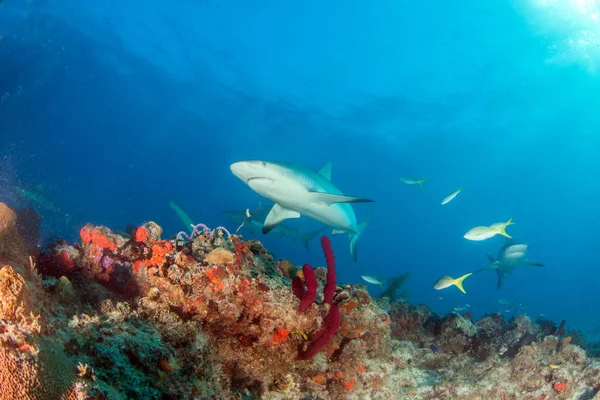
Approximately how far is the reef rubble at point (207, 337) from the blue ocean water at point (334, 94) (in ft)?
46.9

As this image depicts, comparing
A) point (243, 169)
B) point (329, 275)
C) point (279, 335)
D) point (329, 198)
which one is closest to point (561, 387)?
point (329, 275)

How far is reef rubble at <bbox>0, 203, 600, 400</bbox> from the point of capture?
2.15m

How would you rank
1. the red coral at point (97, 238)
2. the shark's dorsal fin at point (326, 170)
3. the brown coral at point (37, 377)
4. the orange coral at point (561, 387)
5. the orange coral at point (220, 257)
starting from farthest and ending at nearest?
1. the shark's dorsal fin at point (326, 170)
2. the orange coral at point (561, 387)
3. the red coral at point (97, 238)
4. the orange coral at point (220, 257)
5. the brown coral at point (37, 377)

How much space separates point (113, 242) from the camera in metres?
4.86

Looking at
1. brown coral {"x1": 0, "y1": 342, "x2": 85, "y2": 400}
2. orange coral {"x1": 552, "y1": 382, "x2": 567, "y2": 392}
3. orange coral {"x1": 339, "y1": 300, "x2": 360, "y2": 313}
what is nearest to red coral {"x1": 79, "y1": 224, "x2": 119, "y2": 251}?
brown coral {"x1": 0, "y1": 342, "x2": 85, "y2": 400}

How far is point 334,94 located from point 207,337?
54139mm

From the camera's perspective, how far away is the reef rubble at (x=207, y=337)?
2.15 metres

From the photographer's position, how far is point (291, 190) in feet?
20.7

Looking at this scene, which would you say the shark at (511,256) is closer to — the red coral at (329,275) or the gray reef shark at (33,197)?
the red coral at (329,275)

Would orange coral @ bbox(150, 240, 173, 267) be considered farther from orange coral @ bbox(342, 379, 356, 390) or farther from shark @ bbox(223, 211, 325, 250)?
shark @ bbox(223, 211, 325, 250)

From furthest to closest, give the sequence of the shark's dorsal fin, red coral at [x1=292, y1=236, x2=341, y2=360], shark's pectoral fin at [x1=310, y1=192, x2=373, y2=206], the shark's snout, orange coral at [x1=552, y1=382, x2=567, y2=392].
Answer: the shark's dorsal fin < shark's pectoral fin at [x1=310, y1=192, x2=373, y2=206] < orange coral at [x1=552, y1=382, x2=567, y2=392] < the shark's snout < red coral at [x1=292, y1=236, x2=341, y2=360]

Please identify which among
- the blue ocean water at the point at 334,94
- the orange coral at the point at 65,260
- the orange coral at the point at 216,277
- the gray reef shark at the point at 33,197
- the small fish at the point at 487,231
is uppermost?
the blue ocean water at the point at 334,94

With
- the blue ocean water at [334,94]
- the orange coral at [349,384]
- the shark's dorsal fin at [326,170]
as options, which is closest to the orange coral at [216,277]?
the orange coral at [349,384]

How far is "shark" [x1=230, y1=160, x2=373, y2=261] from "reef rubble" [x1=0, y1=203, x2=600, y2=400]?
1276 mm
